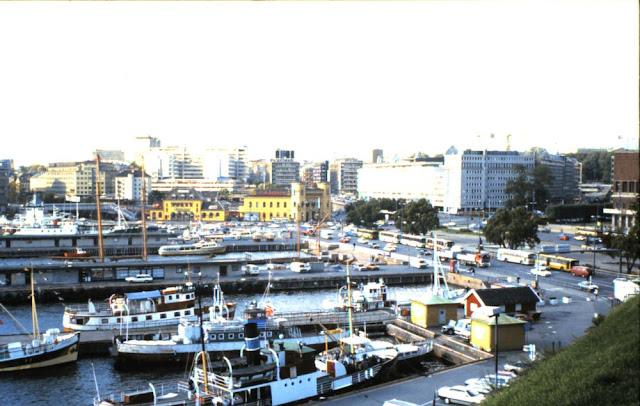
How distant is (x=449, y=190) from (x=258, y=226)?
14.8 metres

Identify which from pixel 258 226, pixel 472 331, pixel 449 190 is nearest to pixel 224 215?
pixel 258 226

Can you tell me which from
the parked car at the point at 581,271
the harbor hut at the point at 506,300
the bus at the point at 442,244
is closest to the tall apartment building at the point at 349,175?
the bus at the point at 442,244

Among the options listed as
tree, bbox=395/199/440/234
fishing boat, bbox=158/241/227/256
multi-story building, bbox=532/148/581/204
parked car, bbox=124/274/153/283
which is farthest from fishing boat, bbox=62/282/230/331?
multi-story building, bbox=532/148/581/204

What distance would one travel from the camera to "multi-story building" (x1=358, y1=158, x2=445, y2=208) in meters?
45.7

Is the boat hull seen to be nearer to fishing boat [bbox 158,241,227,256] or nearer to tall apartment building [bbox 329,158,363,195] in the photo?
fishing boat [bbox 158,241,227,256]

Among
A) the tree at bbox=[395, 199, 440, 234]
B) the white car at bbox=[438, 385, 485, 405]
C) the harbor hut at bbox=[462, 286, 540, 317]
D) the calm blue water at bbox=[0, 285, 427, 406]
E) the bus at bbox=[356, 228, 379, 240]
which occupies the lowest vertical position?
the calm blue water at bbox=[0, 285, 427, 406]

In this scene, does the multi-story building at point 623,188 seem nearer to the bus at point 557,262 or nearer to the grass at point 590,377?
the bus at point 557,262

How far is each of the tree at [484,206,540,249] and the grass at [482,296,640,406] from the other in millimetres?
12883

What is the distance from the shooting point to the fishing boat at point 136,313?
457 inches

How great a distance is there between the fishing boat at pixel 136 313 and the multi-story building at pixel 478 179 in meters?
32.3

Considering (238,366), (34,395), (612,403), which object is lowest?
(34,395)

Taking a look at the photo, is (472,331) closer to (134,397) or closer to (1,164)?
(134,397)

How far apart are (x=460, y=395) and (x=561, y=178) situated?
43843mm

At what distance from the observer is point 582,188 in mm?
51500
